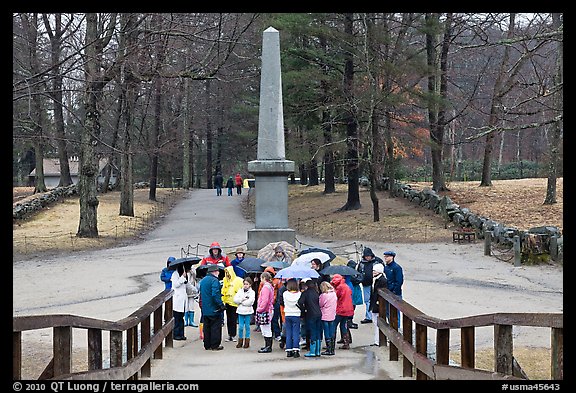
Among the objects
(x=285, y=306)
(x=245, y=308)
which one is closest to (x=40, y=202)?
(x=245, y=308)

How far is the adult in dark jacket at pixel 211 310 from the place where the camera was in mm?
12297

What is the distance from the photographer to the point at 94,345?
26.1ft

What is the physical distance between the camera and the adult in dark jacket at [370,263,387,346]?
12.7m

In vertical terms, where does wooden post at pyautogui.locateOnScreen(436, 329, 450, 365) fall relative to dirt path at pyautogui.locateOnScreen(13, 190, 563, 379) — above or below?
above

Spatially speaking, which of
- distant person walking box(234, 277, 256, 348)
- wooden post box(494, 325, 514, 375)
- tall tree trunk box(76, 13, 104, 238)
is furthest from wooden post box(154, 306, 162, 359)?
tall tree trunk box(76, 13, 104, 238)

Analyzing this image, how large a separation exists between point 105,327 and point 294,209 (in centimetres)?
3401

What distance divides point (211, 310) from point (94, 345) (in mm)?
4447

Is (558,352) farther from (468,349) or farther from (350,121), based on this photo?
(350,121)

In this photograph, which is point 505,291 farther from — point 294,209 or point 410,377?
point 294,209

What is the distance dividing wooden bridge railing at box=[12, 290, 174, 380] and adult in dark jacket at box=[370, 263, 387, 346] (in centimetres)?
367

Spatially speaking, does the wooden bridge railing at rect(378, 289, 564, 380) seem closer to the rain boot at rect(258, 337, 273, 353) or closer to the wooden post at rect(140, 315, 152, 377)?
the rain boot at rect(258, 337, 273, 353)

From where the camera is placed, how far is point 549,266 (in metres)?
23.2

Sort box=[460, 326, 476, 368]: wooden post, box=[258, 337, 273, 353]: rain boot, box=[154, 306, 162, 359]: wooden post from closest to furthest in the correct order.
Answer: box=[460, 326, 476, 368]: wooden post → box=[154, 306, 162, 359]: wooden post → box=[258, 337, 273, 353]: rain boot

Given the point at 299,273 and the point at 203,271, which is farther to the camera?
the point at 203,271
